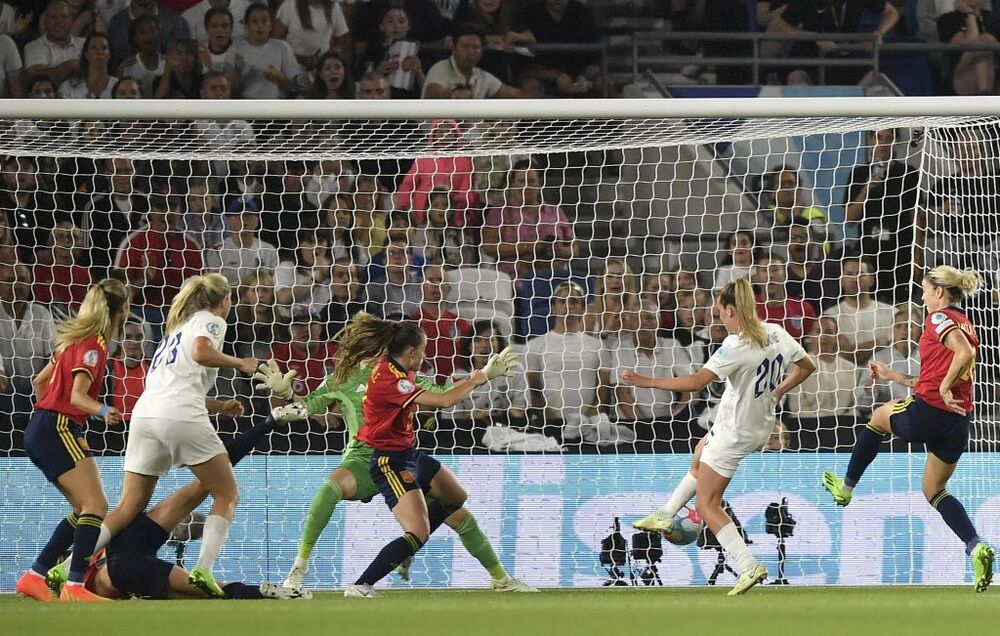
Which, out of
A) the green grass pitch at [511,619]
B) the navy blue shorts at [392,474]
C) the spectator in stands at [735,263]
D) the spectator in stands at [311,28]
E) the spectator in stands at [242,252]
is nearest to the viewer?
the green grass pitch at [511,619]

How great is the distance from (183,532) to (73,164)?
356 cm

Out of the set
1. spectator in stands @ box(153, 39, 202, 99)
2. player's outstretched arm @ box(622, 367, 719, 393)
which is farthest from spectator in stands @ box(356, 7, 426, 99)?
player's outstretched arm @ box(622, 367, 719, 393)

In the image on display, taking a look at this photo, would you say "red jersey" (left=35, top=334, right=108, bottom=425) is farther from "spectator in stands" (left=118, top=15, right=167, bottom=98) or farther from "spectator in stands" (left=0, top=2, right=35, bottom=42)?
"spectator in stands" (left=0, top=2, right=35, bottom=42)

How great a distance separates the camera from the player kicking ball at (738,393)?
6.32m

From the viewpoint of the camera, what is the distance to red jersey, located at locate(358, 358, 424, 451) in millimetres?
6352

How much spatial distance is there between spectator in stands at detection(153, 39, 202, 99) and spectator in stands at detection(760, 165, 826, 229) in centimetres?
512

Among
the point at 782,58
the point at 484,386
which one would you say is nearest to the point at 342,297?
the point at 484,386

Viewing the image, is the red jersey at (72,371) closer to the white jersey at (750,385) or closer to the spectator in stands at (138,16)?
the white jersey at (750,385)

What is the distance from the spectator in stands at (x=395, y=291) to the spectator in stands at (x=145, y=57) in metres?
3.85

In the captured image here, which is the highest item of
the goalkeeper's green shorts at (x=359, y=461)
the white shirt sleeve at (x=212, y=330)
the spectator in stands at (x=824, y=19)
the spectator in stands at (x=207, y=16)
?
the spectator in stands at (x=824, y=19)

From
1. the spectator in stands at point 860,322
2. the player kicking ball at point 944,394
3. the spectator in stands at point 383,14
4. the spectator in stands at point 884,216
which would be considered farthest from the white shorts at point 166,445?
the spectator in stands at point 383,14

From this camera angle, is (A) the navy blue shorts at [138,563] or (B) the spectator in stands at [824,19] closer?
(A) the navy blue shorts at [138,563]

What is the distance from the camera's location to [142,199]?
30.4ft

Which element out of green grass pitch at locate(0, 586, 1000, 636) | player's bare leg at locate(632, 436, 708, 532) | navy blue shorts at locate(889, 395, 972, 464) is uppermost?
navy blue shorts at locate(889, 395, 972, 464)
